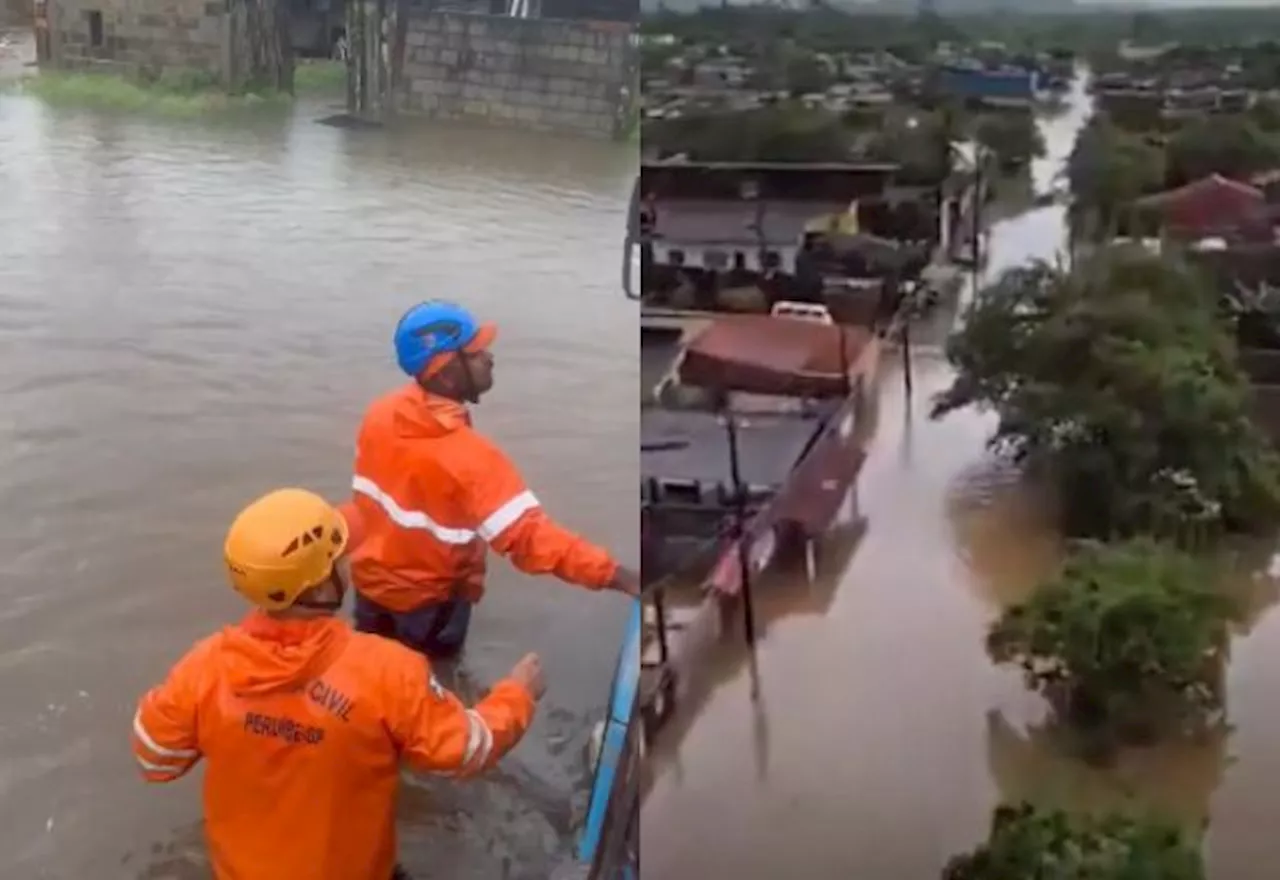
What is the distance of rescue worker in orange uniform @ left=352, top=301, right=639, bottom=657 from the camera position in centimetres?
169

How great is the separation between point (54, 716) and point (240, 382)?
1122 mm

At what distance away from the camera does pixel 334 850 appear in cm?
144

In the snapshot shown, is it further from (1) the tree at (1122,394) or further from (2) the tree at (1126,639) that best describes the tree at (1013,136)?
(2) the tree at (1126,639)

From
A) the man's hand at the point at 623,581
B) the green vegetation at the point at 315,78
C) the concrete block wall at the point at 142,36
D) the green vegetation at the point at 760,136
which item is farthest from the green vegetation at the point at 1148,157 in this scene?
the concrete block wall at the point at 142,36

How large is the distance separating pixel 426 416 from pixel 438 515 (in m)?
0.12

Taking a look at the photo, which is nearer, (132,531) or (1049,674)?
(1049,674)

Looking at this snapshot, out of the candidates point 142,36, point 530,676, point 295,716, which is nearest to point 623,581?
point 530,676

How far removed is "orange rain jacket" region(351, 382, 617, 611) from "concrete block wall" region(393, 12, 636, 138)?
498mm

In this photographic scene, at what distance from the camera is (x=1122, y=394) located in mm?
962

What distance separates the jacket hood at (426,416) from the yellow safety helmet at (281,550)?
0.40m

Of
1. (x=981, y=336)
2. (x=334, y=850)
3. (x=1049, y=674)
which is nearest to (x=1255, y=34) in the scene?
(x=981, y=336)

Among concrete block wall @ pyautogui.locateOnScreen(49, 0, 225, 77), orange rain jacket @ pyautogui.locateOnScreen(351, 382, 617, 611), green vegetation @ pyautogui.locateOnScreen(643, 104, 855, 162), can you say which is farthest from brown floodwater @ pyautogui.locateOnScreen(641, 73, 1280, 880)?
concrete block wall @ pyautogui.locateOnScreen(49, 0, 225, 77)

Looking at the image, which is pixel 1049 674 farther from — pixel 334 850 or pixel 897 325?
pixel 334 850

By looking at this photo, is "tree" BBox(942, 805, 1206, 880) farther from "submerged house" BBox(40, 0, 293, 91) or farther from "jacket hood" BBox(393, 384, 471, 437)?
"submerged house" BBox(40, 0, 293, 91)
